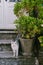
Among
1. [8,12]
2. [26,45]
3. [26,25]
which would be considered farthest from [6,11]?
[26,45]

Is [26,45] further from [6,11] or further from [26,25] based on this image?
[6,11]

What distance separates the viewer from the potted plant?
7.88m

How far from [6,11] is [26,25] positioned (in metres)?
1.89

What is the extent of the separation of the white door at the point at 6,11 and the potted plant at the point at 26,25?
1.30 metres

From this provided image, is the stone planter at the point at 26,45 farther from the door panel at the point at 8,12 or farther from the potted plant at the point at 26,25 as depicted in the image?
the door panel at the point at 8,12

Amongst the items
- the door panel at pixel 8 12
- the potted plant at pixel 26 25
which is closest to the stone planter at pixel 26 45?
the potted plant at pixel 26 25

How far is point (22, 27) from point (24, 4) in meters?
0.79

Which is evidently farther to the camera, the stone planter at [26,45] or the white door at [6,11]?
the white door at [6,11]

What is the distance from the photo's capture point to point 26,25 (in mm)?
7898

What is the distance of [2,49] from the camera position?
8.48 meters

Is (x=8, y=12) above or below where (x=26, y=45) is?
above

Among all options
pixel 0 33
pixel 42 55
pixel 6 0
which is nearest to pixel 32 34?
pixel 42 55

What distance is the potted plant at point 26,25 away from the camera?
7881 mm

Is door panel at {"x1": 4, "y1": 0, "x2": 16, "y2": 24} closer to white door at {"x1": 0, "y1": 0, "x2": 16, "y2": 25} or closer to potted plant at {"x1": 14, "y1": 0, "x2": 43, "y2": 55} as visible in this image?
white door at {"x1": 0, "y1": 0, "x2": 16, "y2": 25}
